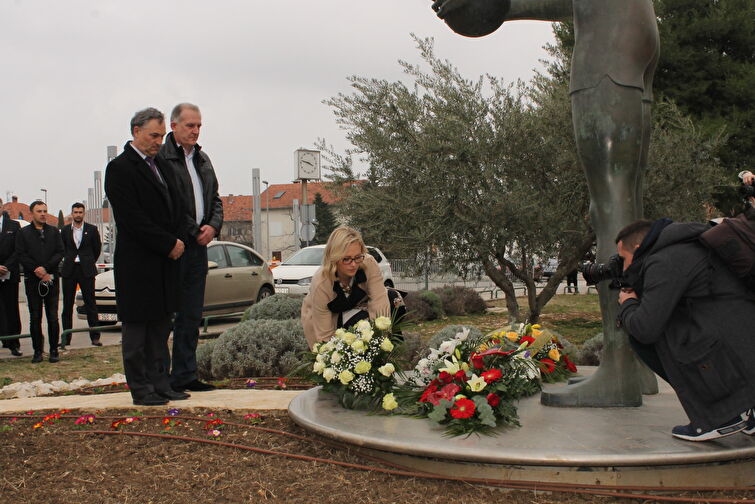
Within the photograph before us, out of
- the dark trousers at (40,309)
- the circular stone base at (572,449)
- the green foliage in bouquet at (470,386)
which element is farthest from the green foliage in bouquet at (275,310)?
the circular stone base at (572,449)

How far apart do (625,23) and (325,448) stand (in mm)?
2901

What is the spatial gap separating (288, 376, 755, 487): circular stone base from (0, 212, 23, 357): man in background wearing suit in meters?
6.51

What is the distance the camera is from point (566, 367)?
5.39 metres

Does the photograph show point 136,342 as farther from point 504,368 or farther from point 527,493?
point 527,493

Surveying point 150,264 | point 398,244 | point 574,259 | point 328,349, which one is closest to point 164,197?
point 150,264

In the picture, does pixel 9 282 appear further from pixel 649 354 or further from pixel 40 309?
pixel 649 354

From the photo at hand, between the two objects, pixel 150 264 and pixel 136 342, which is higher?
pixel 150 264

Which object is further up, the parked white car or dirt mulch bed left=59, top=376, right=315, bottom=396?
the parked white car

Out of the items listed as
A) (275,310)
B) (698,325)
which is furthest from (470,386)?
(275,310)

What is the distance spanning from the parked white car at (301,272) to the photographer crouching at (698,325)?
1189 cm

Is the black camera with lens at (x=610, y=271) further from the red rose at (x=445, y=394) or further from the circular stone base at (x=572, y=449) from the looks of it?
the red rose at (x=445, y=394)

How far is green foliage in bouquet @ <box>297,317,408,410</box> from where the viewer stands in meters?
4.26

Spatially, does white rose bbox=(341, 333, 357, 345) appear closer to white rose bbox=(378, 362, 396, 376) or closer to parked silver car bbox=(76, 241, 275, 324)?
white rose bbox=(378, 362, 396, 376)

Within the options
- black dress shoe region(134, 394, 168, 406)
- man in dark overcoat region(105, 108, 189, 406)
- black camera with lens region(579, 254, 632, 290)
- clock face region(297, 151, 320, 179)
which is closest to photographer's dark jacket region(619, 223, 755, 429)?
black camera with lens region(579, 254, 632, 290)
